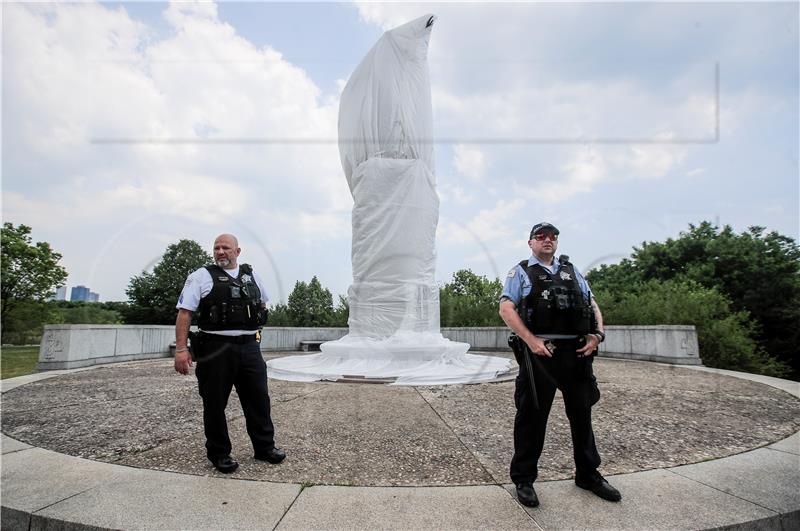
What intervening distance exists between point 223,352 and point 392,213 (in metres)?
7.48

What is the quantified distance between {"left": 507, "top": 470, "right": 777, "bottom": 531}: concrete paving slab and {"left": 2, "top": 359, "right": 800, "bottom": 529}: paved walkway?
1cm

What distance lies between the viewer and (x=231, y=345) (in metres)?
3.79

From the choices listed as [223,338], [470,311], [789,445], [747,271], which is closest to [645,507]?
[789,445]

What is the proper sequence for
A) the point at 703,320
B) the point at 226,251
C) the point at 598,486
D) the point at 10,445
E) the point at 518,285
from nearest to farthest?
the point at 598,486 → the point at 518,285 → the point at 226,251 → the point at 10,445 → the point at 703,320

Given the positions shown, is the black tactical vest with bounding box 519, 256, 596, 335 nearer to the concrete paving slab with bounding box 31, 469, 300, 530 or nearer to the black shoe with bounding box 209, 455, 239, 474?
the concrete paving slab with bounding box 31, 469, 300, 530

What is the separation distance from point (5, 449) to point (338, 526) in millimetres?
3685

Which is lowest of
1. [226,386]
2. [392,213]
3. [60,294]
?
[226,386]

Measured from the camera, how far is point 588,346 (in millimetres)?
3188

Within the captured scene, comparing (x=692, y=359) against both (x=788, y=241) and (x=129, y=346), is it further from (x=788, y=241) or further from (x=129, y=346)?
(x=788, y=241)

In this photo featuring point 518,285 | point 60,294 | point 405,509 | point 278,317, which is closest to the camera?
point 405,509

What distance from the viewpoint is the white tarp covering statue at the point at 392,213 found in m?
9.97

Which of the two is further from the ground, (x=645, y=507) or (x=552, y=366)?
(x=552, y=366)

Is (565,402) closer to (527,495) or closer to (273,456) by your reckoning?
(527,495)

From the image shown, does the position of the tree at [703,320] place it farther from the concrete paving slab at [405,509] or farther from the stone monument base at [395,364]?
the concrete paving slab at [405,509]
